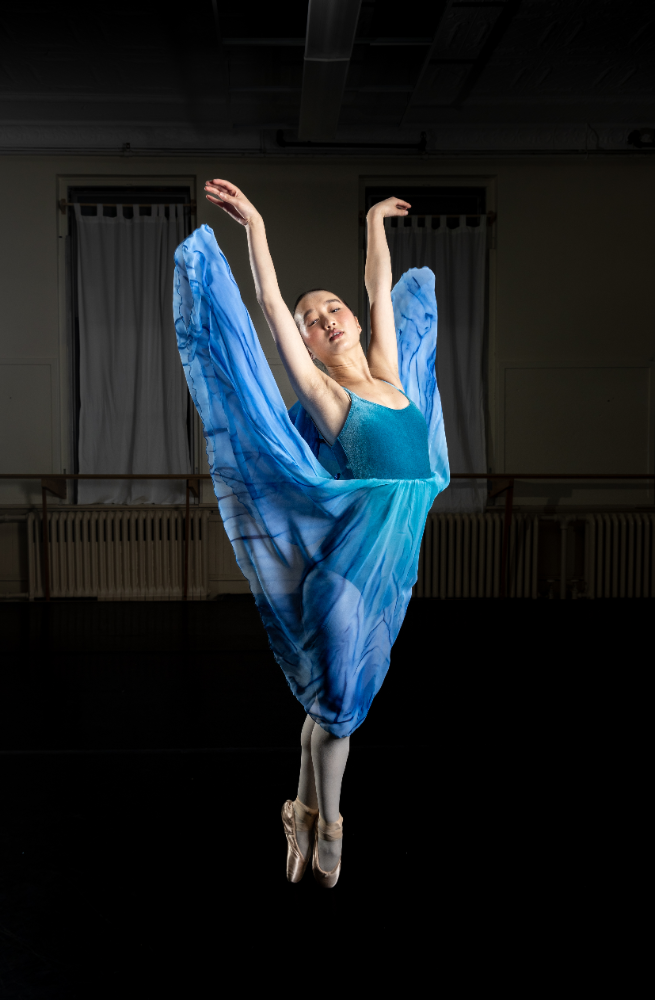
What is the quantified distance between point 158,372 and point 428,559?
2.33 metres

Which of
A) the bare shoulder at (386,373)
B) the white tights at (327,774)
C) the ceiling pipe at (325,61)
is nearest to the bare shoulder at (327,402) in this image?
the bare shoulder at (386,373)

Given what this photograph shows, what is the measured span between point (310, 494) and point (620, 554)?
414 cm

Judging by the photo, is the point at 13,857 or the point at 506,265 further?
the point at 506,265

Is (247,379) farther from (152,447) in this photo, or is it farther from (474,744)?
(152,447)

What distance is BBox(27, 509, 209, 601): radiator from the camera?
15.9 feet

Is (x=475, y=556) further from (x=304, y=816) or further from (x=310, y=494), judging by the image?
(x=310, y=494)

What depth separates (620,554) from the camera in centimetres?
493

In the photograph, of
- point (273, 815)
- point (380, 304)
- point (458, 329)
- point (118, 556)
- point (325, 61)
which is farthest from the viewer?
point (458, 329)

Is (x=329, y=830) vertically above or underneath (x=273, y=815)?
A: above

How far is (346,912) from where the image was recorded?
1395 millimetres

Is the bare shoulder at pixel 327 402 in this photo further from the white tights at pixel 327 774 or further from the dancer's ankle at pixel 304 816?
the dancer's ankle at pixel 304 816

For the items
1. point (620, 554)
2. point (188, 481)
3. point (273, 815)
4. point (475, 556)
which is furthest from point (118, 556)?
point (620, 554)

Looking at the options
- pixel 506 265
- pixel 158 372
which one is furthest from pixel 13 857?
pixel 506 265

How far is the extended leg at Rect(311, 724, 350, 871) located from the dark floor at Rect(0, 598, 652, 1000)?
168 millimetres
